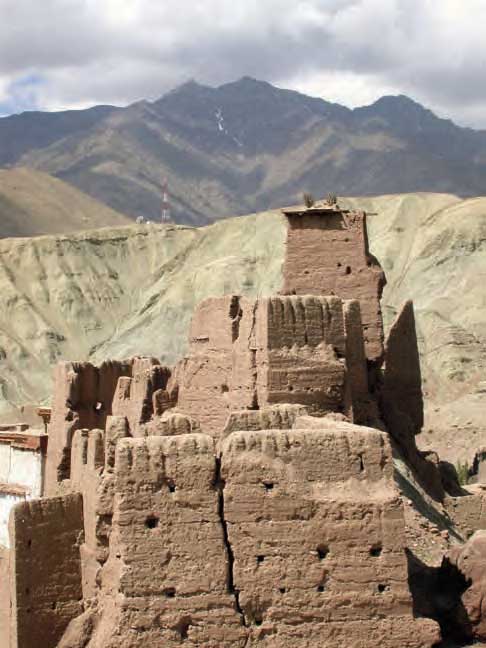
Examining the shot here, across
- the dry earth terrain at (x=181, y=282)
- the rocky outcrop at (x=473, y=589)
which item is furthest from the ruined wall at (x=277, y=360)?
the dry earth terrain at (x=181, y=282)

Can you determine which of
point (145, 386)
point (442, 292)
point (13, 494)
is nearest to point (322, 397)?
point (145, 386)

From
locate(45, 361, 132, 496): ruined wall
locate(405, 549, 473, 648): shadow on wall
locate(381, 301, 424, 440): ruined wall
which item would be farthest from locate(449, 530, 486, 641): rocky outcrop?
locate(381, 301, 424, 440): ruined wall

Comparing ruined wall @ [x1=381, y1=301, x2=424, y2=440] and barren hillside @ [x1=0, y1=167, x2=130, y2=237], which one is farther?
barren hillside @ [x1=0, y1=167, x2=130, y2=237]

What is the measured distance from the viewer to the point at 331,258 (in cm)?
3403

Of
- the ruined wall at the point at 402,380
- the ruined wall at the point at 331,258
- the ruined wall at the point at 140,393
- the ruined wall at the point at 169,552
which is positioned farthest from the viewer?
the ruined wall at the point at 331,258

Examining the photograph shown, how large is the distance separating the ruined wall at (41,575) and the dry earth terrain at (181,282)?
176 ft

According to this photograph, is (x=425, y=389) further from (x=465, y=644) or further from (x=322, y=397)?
(x=465, y=644)

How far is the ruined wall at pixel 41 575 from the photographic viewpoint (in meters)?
21.1

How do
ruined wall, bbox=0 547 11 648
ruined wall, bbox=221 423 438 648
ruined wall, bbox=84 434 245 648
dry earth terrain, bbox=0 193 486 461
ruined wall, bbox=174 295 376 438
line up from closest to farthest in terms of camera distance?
1. ruined wall, bbox=84 434 245 648
2. ruined wall, bbox=221 423 438 648
3. ruined wall, bbox=0 547 11 648
4. ruined wall, bbox=174 295 376 438
5. dry earth terrain, bbox=0 193 486 461

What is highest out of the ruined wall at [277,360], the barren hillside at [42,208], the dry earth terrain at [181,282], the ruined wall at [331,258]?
the barren hillside at [42,208]

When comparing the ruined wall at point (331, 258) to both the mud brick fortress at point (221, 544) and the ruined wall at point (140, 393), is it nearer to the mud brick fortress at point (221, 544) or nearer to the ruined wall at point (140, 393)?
the ruined wall at point (140, 393)

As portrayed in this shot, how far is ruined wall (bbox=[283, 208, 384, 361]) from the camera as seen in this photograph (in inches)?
1328

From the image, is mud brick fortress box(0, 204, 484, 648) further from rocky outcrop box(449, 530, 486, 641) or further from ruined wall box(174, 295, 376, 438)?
ruined wall box(174, 295, 376, 438)

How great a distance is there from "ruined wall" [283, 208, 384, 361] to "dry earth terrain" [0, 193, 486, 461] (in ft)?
133
